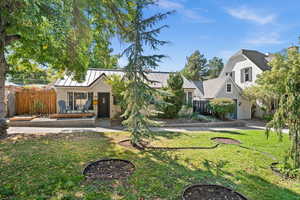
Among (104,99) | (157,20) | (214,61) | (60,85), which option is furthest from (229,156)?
(214,61)

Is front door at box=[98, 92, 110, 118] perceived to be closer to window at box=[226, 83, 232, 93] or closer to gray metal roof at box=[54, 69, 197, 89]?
gray metal roof at box=[54, 69, 197, 89]

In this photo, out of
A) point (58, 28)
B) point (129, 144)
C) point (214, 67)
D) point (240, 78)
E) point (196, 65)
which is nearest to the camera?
point (58, 28)

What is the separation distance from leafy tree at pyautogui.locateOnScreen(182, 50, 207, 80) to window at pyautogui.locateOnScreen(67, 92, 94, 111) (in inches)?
1354

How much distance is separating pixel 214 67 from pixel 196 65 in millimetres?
7929

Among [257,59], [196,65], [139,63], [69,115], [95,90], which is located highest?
[196,65]

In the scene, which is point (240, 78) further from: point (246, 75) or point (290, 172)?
point (290, 172)

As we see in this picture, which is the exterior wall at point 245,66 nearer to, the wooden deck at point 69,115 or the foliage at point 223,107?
the foliage at point 223,107

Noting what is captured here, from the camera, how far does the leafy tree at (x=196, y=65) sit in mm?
42975

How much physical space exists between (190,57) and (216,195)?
45.3 m

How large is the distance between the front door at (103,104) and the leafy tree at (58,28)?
3.57 metres

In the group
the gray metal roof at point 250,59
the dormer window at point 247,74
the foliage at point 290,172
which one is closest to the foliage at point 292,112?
the foliage at point 290,172

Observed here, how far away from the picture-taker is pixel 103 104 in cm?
1314

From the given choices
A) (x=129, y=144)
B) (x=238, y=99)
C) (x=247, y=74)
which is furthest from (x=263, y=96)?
(x=129, y=144)

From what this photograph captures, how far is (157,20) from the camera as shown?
5562 millimetres
